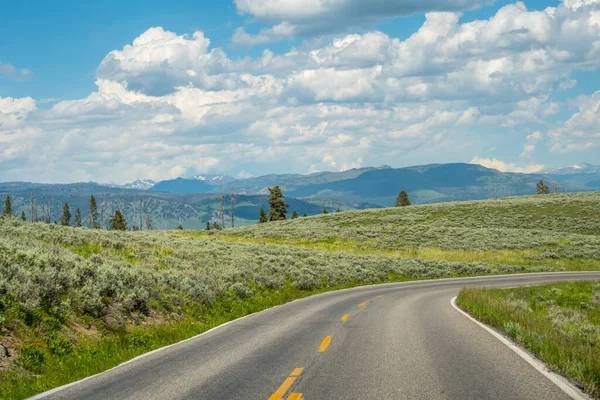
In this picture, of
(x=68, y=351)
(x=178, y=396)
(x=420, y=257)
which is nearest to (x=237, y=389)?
(x=178, y=396)

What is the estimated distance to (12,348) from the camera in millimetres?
9383

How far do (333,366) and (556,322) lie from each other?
10.2m

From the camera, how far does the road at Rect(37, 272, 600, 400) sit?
7.08 metres

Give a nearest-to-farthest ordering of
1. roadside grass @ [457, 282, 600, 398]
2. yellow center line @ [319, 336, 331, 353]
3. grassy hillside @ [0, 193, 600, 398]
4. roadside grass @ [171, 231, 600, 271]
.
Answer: roadside grass @ [457, 282, 600, 398] → grassy hillside @ [0, 193, 600, 398] → yellow center line @ [319, 336, 331, 353] → roadside grass @ [171, 231, 600, 271]

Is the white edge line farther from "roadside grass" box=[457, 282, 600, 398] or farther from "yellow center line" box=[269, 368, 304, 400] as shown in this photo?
"yellow center line" box=[269, 368, 304, 400]

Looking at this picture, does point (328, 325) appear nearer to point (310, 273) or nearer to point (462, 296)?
point (462, 296)

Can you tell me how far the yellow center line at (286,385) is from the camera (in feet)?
22.5

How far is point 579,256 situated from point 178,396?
47.8 meters

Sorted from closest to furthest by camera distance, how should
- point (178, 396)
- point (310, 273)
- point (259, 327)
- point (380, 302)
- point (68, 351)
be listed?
point (178, 396) < point (68, 351) < point (259, 327) < point (380, 302) < point (310, 273)

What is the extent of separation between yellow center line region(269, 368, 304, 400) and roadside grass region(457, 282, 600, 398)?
4.15 m

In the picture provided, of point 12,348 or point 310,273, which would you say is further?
point 310,273

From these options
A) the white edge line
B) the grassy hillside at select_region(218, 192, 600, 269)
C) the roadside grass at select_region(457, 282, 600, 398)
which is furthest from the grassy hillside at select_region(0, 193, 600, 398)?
the roadside grass at select_region(457, 282, 600, 398)

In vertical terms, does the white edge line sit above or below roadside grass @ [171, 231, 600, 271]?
above

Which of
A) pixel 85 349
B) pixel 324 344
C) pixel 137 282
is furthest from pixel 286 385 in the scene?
pixel 137 282
